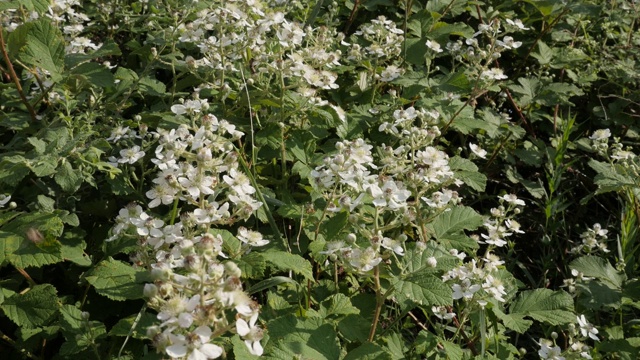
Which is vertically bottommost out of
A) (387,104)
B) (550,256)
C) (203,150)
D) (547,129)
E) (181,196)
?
(550,256)

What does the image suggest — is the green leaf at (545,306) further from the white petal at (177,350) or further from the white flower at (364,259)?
the white petal at (177,350)

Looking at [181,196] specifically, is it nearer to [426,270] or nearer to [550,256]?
[426,270]

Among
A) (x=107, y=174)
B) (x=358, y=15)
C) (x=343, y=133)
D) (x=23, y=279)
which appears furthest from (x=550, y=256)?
(x=23, y=279)

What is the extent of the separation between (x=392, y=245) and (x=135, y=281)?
2.49 ft

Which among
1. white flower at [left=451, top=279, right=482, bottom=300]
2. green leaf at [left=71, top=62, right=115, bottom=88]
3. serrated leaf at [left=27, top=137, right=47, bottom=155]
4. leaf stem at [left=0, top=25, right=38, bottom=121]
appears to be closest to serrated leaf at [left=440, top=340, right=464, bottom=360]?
white flower at [left=451, top=279, right=482, bottom=300]

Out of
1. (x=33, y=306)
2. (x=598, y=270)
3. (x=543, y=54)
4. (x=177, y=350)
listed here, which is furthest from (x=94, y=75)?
(x=543, y=54)

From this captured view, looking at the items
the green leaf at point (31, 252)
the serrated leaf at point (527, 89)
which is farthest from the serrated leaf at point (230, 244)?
the serrated leaf at point (527, 89)

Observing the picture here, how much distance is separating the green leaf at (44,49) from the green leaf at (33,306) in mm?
824

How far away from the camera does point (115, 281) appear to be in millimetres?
1981

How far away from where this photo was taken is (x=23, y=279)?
233 centimetres

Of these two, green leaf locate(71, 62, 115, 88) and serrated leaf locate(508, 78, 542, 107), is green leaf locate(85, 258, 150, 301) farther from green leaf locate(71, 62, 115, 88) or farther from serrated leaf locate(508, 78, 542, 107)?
serrated leaf locate(508, 78, 542, 107)

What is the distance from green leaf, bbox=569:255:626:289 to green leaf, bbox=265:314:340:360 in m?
1.27

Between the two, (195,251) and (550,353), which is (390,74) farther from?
(195,251)

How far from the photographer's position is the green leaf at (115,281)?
6.29 ft
